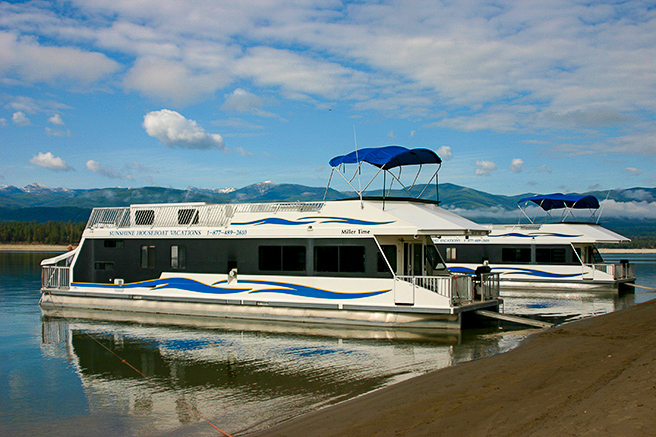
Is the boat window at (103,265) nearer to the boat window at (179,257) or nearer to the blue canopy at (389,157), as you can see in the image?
the boat window at (179,257)

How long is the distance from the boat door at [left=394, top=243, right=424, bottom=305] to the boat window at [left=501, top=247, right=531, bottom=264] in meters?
13.0

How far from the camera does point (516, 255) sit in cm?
2752

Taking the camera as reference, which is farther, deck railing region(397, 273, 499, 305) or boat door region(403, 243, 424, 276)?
boat door region(403, 243, 424, 276)

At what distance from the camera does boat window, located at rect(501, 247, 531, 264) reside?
27.3m

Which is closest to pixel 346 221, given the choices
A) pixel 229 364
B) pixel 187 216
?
pixel 229 364

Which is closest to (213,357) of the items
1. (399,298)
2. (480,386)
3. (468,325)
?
(399,298)

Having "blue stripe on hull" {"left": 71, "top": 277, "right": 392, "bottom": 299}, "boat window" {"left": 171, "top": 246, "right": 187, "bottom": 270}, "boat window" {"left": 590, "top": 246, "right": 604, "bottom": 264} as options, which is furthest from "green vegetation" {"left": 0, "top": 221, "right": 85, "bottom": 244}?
"boat window" {"left": 590, "top": 246, "right": 604, "bottom": 264}

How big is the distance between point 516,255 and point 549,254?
1.59m

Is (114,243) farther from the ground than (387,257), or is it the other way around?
(114,243)

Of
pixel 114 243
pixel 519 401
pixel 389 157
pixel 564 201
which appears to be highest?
pixel 389 157

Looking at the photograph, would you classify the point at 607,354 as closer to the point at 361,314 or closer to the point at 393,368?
the point at 393,368

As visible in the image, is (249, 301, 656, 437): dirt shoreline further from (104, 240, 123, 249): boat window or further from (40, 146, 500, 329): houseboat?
(104, 240, 123, 249): boat window

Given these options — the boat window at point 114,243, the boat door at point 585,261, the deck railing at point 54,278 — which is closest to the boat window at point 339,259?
the boat window at point 114,243

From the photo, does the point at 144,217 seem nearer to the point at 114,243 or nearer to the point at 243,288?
the point at 114,243
